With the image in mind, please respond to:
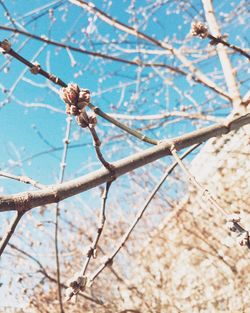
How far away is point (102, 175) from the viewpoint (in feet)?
3.67

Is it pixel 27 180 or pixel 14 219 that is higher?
pixel 27 180

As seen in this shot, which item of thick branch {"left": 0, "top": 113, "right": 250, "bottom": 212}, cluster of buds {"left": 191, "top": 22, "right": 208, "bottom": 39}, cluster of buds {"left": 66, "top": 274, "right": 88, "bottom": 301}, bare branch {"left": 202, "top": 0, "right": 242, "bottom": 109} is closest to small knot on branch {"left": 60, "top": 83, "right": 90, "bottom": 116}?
thick branch {"left": 0, "top": 113, "right": 250, "bottom": 212}

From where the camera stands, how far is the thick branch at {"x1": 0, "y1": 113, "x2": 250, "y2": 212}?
90 cm

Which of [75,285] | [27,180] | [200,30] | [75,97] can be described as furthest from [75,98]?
[200,30]

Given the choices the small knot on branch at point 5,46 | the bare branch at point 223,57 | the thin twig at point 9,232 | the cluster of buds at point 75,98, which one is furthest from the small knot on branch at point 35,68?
the bare branch at point 223,57

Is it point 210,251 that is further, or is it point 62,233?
point 62,233

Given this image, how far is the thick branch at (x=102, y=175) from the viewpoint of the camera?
90 centimetres

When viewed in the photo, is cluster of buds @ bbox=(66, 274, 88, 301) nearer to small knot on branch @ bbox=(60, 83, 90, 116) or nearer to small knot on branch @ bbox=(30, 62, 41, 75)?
small knot on branch @ bbox=(60, 83, 90, 116)

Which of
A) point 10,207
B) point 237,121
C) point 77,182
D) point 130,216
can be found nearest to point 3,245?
point 10,207

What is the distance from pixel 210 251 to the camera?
4398 millimetres

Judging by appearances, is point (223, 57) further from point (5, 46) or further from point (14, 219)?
point (14, 219)

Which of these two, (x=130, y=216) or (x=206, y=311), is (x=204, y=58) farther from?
(x=130, y=216)

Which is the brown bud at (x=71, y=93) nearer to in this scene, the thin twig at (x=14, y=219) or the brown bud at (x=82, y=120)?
the brown bud at (x=82, y=120)

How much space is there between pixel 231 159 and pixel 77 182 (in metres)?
4.16
